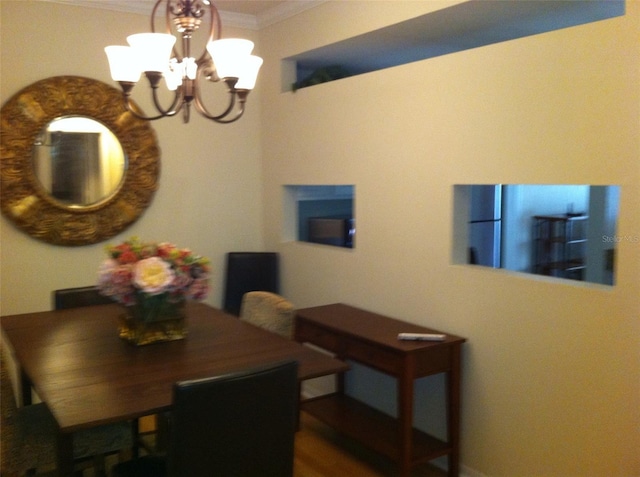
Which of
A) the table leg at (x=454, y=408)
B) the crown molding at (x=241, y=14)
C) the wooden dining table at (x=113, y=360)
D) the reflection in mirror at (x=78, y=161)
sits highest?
the crown molding at (x=241, y=14)

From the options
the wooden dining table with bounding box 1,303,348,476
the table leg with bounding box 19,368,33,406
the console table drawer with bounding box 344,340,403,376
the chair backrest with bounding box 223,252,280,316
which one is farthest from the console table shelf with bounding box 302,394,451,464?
the table leg with bounding box 19,368,33,406

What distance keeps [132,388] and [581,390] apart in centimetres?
181

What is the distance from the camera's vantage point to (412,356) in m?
2.74

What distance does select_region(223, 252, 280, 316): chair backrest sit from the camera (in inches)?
171

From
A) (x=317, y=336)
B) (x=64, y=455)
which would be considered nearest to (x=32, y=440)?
(x=64, y=455)

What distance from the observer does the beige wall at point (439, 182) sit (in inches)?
92.6

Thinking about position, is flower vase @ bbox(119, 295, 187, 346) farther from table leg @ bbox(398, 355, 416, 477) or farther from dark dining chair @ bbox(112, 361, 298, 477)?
table leg @ bbox(398, 355, 416, 477)

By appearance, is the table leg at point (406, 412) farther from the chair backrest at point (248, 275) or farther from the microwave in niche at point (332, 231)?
the chair backrest at point (248, 275)

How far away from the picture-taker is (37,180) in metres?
3.72

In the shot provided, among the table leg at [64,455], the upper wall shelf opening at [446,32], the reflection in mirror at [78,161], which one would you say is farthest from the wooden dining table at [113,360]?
the upper wall shelf opening at [446,32]

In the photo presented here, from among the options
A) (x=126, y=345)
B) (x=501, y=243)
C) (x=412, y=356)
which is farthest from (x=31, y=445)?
(x=501, y=243)

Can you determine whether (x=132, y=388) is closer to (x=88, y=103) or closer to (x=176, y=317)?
(x=176, y=317)

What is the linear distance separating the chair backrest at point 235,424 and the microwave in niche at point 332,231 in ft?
7.11

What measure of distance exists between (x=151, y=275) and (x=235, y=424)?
819 mm
